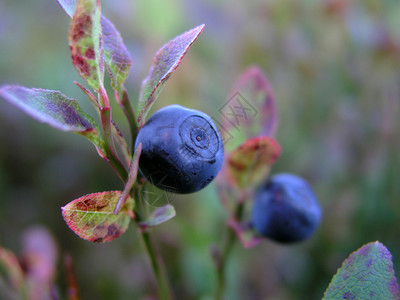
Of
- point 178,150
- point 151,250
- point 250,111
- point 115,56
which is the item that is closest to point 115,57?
point 115,56

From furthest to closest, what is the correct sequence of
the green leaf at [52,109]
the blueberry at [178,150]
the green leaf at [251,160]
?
the green leaf at [251,160]
the blueberry at [178,150]
the green leaf at [52,109]

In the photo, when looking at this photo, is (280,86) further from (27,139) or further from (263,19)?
(27,139)

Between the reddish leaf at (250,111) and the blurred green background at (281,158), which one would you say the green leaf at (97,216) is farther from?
the blurred green background at (281,158)

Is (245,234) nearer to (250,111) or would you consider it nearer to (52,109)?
(250,111)

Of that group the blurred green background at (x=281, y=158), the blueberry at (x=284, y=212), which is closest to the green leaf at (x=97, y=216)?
the blueberry at (x=284, y=212)

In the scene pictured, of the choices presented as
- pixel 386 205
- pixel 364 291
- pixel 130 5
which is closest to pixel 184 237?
pixel 386 205

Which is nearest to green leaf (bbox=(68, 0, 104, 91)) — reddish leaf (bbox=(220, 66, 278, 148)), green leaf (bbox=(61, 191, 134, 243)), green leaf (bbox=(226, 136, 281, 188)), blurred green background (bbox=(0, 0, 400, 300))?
green leaf (bbox=(61, 191, 134, 243))
